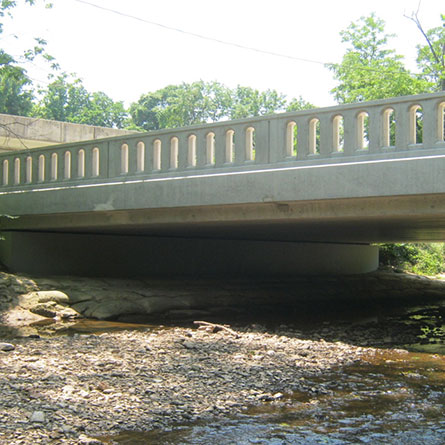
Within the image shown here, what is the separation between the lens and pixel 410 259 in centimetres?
2958

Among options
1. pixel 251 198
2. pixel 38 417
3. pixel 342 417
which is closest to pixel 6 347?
pixel 38 417

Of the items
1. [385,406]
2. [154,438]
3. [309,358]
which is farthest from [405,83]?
[154,438]

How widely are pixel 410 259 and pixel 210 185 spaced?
21.8 meters

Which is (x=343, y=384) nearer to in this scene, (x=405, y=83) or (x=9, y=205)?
(x=9, y=205)

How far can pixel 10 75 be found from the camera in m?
14.1

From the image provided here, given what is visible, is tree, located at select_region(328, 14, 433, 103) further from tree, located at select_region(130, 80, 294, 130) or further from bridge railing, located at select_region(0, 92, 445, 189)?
tree, located at select_region(130, 80, 294, 130)

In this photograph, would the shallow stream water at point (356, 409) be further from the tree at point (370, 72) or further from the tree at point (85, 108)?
the tree at point (85, 108)

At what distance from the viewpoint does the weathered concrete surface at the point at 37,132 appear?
1884 cm

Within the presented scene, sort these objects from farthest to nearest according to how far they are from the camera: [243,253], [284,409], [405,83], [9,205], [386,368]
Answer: [405,83] → [243,253] → [9,205] → [386,368] → [284,409]

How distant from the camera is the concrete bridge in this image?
8600 mm

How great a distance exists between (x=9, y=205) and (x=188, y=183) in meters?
5.37

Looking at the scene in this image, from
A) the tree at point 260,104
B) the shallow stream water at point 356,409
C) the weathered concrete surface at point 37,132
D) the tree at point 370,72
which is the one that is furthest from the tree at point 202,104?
the shallow stream water at point 356,409

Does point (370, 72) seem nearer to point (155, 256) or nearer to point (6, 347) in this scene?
point (155, 256)

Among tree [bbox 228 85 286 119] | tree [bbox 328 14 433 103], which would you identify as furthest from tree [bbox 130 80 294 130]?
tree [bbox 328 14 433 103]
